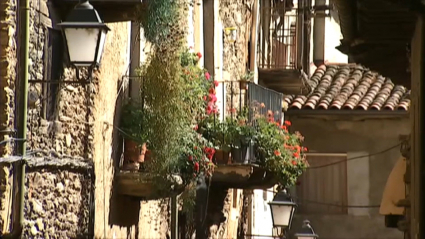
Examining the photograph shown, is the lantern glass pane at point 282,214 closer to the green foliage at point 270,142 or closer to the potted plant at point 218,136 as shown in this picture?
the green foliage at point 270,142

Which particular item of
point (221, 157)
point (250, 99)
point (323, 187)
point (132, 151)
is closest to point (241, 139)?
point (221, 157)

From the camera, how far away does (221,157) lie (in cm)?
1675

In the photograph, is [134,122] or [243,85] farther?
[243,85]

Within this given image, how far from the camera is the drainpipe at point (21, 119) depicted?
31.8 ft

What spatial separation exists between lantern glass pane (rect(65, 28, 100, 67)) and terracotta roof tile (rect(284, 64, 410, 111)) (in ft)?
47.3

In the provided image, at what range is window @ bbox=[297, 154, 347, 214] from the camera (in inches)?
981

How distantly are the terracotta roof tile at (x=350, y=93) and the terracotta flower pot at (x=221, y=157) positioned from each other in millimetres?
7663

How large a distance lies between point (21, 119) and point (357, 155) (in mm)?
15645

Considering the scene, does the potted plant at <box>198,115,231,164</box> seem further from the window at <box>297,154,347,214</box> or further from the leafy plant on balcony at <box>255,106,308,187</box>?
the window at <box>297,154,347,214</box>

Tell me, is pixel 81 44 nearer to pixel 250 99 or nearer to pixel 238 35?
pixel 250 99

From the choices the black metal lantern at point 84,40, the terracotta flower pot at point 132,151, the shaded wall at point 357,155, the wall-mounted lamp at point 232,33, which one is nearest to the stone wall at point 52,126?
the black metal lantern at point 84,40

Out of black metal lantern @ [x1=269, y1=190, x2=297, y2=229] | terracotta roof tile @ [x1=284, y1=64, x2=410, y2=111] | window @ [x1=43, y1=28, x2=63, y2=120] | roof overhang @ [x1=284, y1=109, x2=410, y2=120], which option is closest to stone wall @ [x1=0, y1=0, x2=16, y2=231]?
window @ [x1=43, y1=28, x2=63, y2=120]

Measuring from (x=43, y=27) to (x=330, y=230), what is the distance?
14598 millimetres

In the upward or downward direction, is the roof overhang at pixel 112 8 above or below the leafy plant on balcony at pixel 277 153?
above
